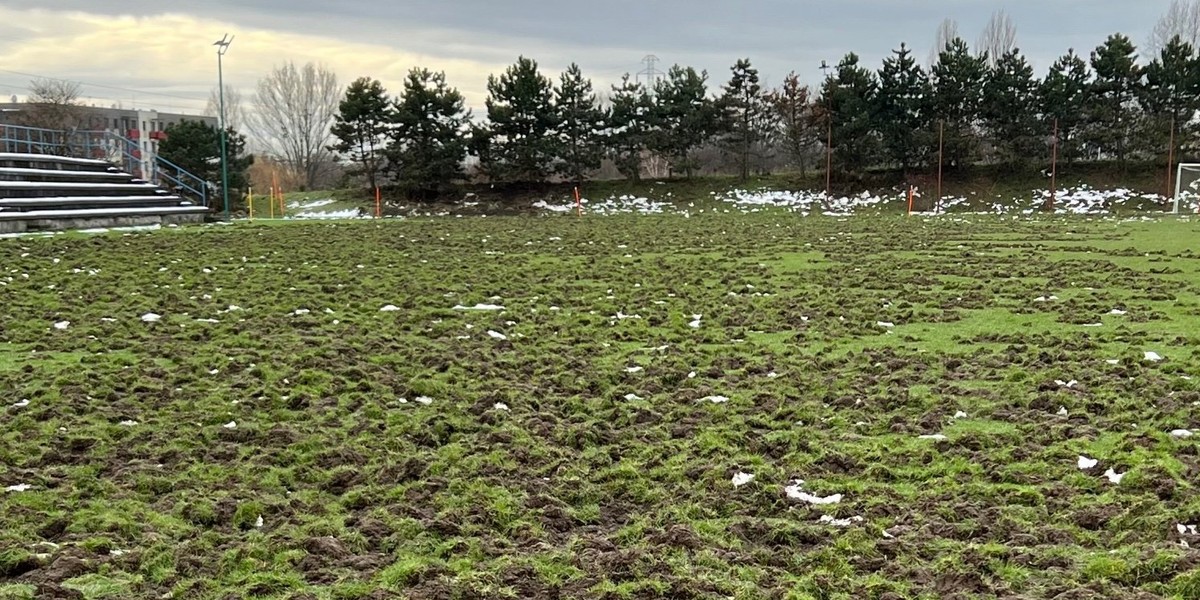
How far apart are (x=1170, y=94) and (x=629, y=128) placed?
2302 cm

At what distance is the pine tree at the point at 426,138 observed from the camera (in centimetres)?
4103

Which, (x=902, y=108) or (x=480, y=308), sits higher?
(x=902, y=108)

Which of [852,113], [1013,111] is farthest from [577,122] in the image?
[1013,111]

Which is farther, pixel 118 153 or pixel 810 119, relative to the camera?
pixel 810 119

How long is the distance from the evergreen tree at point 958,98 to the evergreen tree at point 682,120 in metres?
9.79

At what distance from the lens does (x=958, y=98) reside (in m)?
40.6

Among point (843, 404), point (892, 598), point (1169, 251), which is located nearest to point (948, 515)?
point (892, 598)

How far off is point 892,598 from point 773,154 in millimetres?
44540

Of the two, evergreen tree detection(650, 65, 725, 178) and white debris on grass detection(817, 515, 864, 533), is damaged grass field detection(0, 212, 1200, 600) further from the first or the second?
evergreen tree detection(650, 65, 725, 178)

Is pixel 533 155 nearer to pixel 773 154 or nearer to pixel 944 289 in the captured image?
pixel 773 154

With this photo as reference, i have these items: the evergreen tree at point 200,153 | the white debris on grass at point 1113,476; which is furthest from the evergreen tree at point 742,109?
the white debris on grass at point 1113,476

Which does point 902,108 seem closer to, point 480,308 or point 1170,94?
point 1170,94

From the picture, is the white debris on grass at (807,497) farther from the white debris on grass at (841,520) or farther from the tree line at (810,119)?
the tree line at (810,119)

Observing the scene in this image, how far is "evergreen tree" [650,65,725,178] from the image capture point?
43031mm
